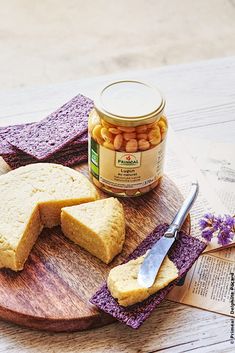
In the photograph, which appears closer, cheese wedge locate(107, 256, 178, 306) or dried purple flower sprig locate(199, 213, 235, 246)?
cheese wedge locate(107, 256, 178, 306)

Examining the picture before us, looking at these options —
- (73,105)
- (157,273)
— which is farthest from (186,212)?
(73,105)

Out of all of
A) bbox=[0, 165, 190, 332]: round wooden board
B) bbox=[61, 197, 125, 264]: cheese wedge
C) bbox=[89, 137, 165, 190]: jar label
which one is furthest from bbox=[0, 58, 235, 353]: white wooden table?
bbox=[89, 137, 165, 190]: jar label

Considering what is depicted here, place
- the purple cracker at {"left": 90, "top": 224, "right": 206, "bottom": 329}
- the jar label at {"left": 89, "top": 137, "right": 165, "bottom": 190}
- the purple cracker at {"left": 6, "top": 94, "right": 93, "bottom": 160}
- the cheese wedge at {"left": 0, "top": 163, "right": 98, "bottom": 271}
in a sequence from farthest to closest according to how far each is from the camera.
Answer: the purple cracker at {"left": 6, "top": 94, "right": 93, "bottom": 160}, the jar label at {"left": 89, "top": 137, "right": 165, "bottom": 190}, the cheese wedge at {"left": 0, "top": 163, "right": 98, "bottom": 271}, the purple cracker at {"left": 90, "top": 224, "right": 206, "bottom": 329}

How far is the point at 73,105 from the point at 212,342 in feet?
2.51

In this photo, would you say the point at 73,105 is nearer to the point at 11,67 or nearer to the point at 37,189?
the point at 37,189

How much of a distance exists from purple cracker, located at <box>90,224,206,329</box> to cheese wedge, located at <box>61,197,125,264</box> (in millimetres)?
53

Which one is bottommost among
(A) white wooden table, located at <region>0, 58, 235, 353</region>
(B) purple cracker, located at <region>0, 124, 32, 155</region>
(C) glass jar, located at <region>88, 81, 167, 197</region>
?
(A) white wooden table, located at <region>0, 58, 235, 353</region>

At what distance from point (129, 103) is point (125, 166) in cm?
15

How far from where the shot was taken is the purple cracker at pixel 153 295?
125cm

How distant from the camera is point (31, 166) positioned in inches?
60.1

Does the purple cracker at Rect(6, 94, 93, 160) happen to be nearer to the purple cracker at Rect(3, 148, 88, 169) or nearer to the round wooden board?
the purple cracker at Rect(3, 148, 88, 169)

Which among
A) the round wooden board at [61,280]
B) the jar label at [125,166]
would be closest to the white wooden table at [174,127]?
the round wooden board at [61,280]

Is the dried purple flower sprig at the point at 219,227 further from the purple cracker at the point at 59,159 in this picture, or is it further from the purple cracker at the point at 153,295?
the purple cracker at the point at 59,159

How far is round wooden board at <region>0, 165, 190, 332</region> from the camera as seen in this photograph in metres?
1.28
